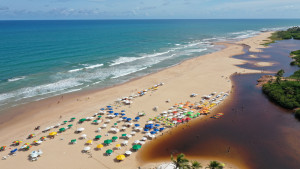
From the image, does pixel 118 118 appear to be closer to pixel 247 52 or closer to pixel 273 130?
pixel 273 130

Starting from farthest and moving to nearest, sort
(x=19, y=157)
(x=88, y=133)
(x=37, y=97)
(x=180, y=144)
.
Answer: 1. (x=37, y=97)
2. (x=88, y=133)
3. (x=180, y=144)
4. (x=19, y=157)

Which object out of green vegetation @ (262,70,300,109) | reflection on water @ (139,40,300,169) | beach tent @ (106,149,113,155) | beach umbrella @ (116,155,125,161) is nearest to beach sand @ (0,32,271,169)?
beach umbrella @ (116,155,125,161)

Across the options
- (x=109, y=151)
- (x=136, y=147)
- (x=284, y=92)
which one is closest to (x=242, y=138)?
(x=136, y=147)

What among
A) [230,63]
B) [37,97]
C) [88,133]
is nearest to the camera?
[88,133]

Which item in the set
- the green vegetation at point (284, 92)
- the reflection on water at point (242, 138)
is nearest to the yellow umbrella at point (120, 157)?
the reflection on water at point (242, 138)

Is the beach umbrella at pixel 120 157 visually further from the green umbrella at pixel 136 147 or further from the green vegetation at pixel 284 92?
the green vegetation at pixel 284 92

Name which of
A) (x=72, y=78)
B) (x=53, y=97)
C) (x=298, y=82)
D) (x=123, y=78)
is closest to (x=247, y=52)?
(x=298, y=82)
